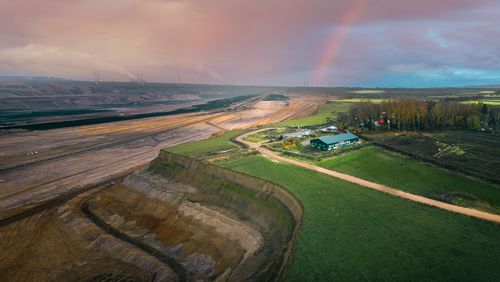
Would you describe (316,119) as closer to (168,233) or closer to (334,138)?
(334,138)

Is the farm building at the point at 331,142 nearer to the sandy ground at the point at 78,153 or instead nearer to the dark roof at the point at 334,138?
the dark roof at the point at 334,138

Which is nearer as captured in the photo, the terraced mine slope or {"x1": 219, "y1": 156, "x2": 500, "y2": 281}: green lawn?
{"x1": 219, "y1": 156, "x2": 500, "y2": 281}: green lawn

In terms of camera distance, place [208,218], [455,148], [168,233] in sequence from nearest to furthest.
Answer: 1. [168,233]
2. [208,218]
3. [455,148]

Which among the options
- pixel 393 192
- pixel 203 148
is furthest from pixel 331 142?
pixel 203 148

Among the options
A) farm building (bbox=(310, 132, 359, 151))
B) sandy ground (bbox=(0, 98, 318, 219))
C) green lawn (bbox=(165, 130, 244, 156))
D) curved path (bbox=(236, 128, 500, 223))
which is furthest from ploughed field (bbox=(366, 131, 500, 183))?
sandy ground (bbox=(0, 98, 318, 219))

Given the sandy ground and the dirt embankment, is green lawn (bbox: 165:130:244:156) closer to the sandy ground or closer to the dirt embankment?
the dirt embankment

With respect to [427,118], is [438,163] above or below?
below

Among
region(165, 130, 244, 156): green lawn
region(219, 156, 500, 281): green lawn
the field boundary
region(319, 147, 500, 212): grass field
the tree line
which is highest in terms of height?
the tree line

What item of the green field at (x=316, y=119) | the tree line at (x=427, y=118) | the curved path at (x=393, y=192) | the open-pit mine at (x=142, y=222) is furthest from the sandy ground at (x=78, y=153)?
the tree line at (x=427, y=118)

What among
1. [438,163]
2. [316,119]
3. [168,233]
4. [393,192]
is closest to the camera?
[168,233]
